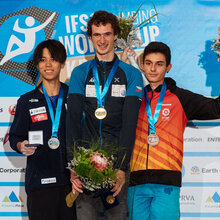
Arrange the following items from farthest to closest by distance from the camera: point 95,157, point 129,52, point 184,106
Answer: point 129,52, point 184,106, point 95,157

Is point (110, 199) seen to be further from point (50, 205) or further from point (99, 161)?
point (50, 205)

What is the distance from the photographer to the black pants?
2.80 meters

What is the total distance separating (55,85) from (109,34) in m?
0.76

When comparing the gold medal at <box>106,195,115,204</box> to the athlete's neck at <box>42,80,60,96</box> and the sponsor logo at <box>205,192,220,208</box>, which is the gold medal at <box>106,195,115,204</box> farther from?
the sponsor logo at <box>205,192,220,208</box>

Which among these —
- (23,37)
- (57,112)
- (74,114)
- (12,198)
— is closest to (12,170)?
(12,198)

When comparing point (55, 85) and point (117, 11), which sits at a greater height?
point (117, 11)

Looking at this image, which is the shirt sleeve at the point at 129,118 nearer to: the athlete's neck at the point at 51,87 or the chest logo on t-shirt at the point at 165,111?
the chest logo on t-shirt at the point at 165,111

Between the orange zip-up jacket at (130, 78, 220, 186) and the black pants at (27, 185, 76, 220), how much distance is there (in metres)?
0.64

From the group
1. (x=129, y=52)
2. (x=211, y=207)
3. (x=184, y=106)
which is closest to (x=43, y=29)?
(x=129, y=52)

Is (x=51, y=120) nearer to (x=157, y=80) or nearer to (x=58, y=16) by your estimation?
(x=157, y=80)

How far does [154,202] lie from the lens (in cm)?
264

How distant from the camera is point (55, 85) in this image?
10.1 feet

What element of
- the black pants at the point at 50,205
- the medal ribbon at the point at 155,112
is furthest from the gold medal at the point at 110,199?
the medal ribbon at the point at 155,112

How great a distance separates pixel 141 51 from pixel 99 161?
2.06 m
